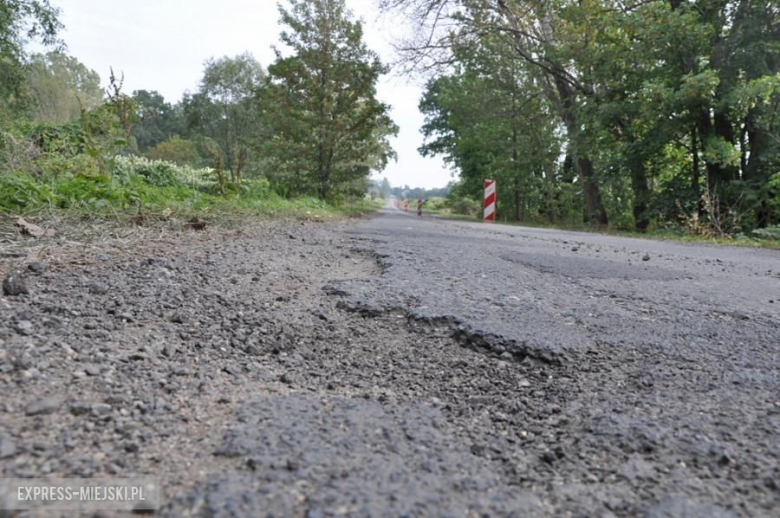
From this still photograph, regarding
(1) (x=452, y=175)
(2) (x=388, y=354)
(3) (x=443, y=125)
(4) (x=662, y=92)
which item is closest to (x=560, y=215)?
(1) (x=452, y=175)

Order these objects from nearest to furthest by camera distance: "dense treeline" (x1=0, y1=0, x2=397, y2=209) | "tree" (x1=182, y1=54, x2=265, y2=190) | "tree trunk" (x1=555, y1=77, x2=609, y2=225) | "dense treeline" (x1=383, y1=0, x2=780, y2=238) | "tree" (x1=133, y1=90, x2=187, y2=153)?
"dense treeline" (x1=0, y1=0, x2=397, y2=209), "dense treeline" (x1=383, y1=0, x2=780, y2=238), "tree trunk" (x1=555, y1=77, x2=609, y2=225), "tree" (x1=182, y1=54, x2=265, y2=190), "tree" (x1=133, y1=90, x2=187, y2=153)

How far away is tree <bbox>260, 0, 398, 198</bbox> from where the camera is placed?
395 inches

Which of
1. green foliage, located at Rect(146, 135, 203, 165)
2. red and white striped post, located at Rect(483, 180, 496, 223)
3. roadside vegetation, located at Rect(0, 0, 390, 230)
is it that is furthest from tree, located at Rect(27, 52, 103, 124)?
red and white striped post, located at Rect(483, 180, 496, 223)

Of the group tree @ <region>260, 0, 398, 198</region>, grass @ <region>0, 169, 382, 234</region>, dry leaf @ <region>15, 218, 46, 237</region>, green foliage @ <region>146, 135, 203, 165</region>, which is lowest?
dry leaf @ <region>15, 218, 46, 237</region>

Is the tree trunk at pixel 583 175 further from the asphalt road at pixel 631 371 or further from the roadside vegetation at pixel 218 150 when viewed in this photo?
the asphalt road at pixel 631 371

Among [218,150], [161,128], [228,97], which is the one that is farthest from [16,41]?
[161,128]

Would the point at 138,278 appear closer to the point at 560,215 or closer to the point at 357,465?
the point at 357,465

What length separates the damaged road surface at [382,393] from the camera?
73 centimetres

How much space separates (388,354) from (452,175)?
24928 mm

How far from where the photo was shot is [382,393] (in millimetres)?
1119

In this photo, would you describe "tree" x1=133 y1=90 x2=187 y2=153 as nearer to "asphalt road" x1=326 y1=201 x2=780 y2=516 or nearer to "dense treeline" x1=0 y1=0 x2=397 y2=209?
"dense treeline" x1=0 y1=0 x2=397 y2=209

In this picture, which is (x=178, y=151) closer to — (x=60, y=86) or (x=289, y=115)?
(x=60, y=86)

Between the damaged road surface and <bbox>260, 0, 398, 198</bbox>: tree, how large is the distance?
8.39m

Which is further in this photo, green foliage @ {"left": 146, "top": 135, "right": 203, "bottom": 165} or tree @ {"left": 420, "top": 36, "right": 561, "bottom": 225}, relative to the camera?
green foliage @ {"left": 146, "top": 135, "right": 203, "bottom": 165}
